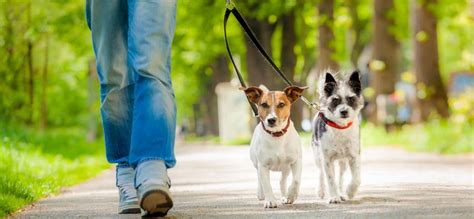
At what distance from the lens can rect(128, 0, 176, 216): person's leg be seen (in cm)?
645

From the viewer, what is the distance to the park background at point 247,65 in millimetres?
15163

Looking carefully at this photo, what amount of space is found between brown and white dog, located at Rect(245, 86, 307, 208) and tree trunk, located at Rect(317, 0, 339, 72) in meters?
20.5

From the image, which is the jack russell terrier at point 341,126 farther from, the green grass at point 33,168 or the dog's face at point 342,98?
the green grass at point 33,168

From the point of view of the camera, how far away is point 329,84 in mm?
8164

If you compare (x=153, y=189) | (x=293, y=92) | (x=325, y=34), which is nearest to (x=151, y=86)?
(x=153, y=189)

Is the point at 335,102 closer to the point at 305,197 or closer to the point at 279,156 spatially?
the point at 279,156

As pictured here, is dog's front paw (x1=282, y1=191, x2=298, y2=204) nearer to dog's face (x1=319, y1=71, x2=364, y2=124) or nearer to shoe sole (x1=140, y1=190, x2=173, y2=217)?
dog's face (x1=319, y1=71, x2=364, y2=124)

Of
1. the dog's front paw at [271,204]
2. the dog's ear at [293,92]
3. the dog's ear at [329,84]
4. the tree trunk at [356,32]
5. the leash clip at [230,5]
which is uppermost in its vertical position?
the tree trunk at [356,32]

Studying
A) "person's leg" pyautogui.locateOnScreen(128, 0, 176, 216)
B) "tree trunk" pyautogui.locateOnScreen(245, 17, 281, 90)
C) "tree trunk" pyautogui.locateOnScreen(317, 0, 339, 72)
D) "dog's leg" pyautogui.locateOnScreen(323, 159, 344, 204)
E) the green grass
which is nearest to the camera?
"person's leg" pyautogui.locateOnScreen(128, 0, 176, 216)

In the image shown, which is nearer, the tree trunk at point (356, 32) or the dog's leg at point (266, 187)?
the dog's leg at point (266, 187)

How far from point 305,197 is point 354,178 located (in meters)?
0.58

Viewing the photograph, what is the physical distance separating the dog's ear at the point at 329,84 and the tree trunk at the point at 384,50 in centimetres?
1909

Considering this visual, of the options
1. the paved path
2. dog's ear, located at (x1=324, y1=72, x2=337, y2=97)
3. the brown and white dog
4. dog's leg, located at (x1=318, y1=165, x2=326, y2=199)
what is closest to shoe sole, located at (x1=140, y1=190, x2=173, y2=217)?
the paved path

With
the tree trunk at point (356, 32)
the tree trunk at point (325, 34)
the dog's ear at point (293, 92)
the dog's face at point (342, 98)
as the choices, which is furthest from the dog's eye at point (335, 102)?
the tree trunk at point (356, 32)
